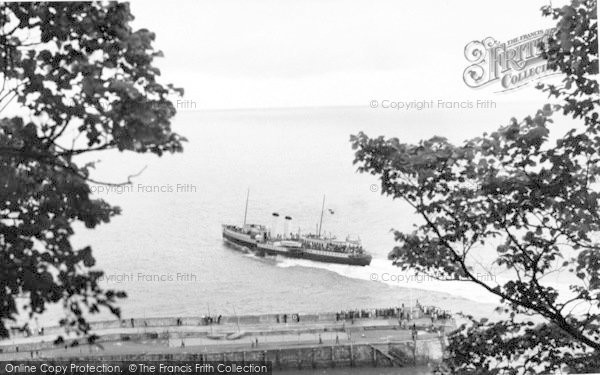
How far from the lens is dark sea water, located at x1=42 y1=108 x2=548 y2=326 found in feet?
16.8

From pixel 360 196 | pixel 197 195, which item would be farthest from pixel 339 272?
pixel 197 195

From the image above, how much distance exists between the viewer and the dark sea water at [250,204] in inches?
202

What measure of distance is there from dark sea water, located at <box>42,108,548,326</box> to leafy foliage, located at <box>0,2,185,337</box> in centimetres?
127

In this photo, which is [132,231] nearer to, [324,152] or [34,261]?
[324,152]

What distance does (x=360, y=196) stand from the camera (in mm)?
7941

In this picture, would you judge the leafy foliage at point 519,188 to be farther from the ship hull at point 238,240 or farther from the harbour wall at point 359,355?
the harbour wall at point 359,355

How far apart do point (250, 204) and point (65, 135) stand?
4.56 metres

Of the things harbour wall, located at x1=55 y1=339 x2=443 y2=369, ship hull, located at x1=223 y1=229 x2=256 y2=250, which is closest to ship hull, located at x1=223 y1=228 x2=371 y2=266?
ship hull, located at x1=223 y1=229 x2=256 y2=250

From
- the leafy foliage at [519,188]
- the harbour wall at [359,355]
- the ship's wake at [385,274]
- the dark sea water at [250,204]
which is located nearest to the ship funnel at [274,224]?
the dark sea water at [250,204]

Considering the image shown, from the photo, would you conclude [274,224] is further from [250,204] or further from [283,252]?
[283,252]

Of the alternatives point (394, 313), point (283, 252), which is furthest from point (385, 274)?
point (283, 252)

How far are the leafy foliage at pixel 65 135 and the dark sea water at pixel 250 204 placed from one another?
1.27 m

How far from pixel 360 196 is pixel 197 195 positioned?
229cm

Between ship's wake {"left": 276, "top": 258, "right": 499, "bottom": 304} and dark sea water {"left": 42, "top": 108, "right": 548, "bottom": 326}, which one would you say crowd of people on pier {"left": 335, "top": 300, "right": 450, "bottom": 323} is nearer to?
dark sea water {"left": 42, "top": 108, "right": 548, "bottom": 326}
